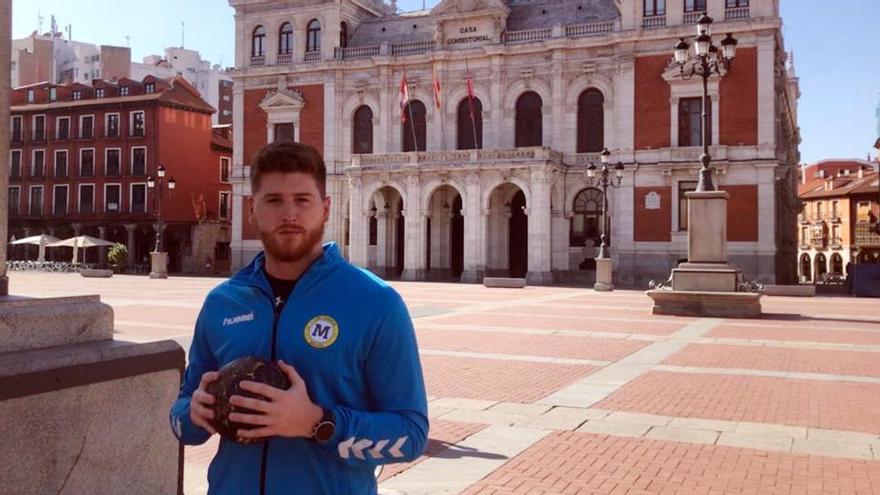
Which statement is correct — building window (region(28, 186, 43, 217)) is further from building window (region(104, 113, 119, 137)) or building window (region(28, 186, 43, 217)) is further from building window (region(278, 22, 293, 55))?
building window (region(278, 22, 293, 55))

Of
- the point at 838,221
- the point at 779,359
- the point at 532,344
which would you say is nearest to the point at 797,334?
the point at 779,359

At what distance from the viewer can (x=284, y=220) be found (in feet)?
8.04

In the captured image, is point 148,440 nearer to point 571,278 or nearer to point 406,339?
point 406,339

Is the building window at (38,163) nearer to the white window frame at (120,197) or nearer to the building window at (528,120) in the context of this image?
the white window frame at (120,197)

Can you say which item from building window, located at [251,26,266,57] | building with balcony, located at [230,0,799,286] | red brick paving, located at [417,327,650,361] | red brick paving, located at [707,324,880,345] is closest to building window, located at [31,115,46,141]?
building with balcony, located at [230,0,799,286]

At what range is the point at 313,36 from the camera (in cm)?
4894

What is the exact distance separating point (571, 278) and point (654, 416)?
114 feet

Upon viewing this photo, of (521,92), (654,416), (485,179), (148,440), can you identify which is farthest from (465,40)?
(148,440)

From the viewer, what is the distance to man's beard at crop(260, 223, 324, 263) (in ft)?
8.05

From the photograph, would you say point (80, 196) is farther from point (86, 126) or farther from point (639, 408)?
point (639, 408)

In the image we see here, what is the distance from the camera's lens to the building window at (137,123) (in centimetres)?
5653

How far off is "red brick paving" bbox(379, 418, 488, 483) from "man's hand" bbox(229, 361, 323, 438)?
3.92 meters

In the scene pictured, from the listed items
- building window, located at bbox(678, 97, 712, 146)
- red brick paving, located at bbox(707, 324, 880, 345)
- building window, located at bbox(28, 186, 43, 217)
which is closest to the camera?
red brick paving, located at bbox(707, 324, 880, 345)

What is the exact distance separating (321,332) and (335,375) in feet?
0.45
